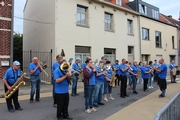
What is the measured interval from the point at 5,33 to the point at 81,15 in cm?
621

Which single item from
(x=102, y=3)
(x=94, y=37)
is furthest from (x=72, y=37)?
→ (x=102, y=3)

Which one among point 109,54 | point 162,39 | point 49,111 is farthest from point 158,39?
point 49,111

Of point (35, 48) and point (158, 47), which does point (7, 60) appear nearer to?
point (35, 48)

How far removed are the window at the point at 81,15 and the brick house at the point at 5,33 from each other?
5.12 metres

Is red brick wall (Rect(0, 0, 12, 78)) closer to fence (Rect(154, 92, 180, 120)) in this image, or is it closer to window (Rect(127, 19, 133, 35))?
fence (Rect(154, 92, 180, 120))

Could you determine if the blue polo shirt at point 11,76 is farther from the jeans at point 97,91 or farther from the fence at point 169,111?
the fence at point 169,111

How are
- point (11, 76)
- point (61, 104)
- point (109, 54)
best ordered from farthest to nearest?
point (109, 54) → point (11, 76) → point (61, 104)

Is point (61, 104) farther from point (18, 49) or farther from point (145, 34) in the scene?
point (18, 49)

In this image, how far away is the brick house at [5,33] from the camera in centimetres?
1068

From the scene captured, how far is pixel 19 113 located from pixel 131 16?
16.5 m

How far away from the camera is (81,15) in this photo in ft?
46.8

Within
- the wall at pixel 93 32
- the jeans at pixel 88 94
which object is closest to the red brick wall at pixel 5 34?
the wall at pixel 93 32

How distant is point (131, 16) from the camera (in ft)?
61.7

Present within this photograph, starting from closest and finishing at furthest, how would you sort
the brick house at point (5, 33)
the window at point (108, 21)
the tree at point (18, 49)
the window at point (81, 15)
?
the brick house at point (5, 33) → the window at point (81, 15) → the window at point (108, 21) → the tree at point (18, 49)
